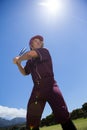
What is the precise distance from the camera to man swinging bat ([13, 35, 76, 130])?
529 centimetres

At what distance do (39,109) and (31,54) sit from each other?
3.40ft

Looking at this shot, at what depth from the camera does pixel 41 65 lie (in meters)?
5.62

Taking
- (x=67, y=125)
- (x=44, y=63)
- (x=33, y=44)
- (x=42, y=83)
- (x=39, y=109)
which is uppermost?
(x=33, y=44)

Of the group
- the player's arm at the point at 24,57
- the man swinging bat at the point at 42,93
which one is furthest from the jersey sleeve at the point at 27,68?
the man swinging bat at the point at 42,93

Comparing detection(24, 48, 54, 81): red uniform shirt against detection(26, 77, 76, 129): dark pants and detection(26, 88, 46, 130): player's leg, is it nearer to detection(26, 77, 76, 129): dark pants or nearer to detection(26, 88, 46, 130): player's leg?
detection(26, 77, 76, 129): dark pants

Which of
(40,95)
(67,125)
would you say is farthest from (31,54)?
(67,125)

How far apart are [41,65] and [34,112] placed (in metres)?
0.92

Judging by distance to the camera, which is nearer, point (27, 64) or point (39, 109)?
point (39, 109)

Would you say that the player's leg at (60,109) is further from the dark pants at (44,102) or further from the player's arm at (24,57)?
the player's arm at (24,57)

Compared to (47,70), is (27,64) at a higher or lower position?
higher

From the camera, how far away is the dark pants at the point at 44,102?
208 inches

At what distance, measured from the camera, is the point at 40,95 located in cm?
539

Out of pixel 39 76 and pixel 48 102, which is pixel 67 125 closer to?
pixel 48 102

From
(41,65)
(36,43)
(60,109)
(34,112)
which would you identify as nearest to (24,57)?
(41,65)
